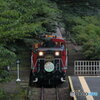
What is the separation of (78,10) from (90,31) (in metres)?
5.09

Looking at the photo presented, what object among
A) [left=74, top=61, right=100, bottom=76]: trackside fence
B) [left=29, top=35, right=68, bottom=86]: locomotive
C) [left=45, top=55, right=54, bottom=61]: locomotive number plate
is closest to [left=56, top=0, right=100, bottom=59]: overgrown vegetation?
[left=74, top=61, right=100, bottom=76]: trackside fence

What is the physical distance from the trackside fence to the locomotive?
15.7 ft

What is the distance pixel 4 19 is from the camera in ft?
32.6

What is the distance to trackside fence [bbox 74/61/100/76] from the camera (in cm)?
2358

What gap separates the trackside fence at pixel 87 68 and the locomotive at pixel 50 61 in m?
4.78

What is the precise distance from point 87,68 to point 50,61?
598 cm

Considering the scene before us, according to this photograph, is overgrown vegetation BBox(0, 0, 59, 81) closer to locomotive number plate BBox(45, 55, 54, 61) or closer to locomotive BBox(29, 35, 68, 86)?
locomotive BBox(29, 35, 68, 86)

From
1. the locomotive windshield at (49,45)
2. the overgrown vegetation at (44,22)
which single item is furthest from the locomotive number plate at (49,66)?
the overgrown vegetation at (44,22)

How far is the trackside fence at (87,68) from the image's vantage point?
23578mm

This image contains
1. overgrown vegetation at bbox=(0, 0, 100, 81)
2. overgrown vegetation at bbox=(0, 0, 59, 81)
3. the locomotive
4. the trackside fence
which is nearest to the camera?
overgrown vegetation at bbox=(0, 0, 59, 81)

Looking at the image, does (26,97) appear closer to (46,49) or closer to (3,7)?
(46,49)

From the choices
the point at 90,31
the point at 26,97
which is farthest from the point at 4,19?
the point at 90,31

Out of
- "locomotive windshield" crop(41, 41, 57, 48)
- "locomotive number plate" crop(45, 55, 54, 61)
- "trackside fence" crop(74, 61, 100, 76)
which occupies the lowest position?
"trackside fence" crop(74, 61, 100, 76)

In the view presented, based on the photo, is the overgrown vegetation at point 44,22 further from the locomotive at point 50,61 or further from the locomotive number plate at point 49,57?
the locomotive number plate at point 49,57
